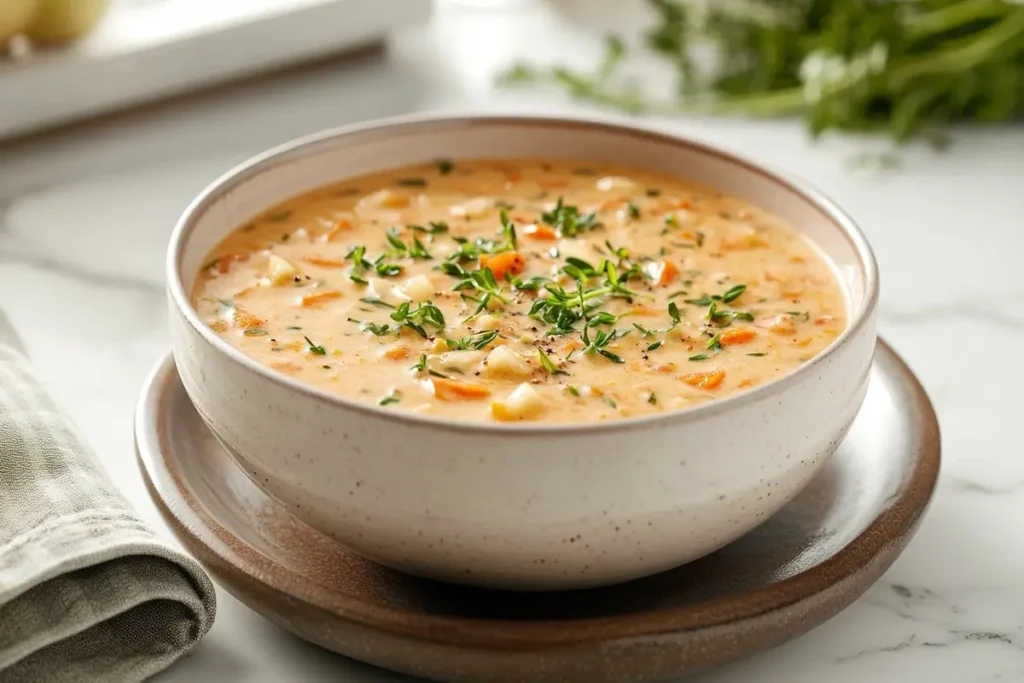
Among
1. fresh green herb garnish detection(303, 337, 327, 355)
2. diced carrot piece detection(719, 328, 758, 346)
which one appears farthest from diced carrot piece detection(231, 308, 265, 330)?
diced carrot piece detection(719, 328, 758, 346)

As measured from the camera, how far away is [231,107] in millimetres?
3482

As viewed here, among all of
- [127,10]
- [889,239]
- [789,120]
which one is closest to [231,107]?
[127,10]

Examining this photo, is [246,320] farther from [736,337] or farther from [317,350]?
[736,337]

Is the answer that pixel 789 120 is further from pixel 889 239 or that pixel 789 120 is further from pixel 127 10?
pixel 127 10

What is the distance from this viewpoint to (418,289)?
1.88 m

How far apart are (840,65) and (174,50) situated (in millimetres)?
1547

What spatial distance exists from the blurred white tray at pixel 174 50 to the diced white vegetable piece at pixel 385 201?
4.02ft

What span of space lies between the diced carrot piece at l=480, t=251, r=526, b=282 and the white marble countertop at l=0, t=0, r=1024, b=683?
1.88 feet

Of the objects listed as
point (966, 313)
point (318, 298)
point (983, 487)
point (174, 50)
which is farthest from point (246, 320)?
point (174, 50)

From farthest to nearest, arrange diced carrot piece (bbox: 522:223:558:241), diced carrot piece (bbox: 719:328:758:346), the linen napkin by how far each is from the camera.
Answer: diced carrot piece (bbox: 522:223:558:241) < diced carrot piece (bbox: 719:328:758:346) < the linen napkin

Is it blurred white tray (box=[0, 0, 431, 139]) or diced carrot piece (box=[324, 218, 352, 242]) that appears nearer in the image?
diced carrot piece (box=[324, 218, 352, 242])

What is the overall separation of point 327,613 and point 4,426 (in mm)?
551

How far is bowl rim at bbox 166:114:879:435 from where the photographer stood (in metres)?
1.42

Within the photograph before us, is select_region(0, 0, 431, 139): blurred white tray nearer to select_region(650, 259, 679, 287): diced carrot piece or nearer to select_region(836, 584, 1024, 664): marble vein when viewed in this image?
select_region(650, 259, 679, 287): diced carrot piece
